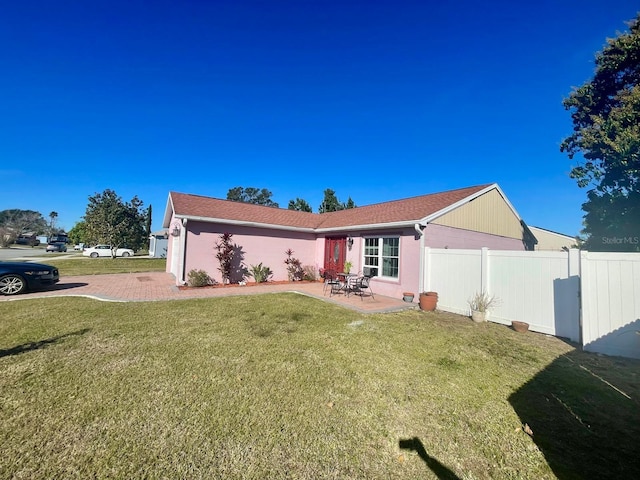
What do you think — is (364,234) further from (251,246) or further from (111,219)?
(111,219)

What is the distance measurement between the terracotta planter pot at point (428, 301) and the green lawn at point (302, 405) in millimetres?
2892

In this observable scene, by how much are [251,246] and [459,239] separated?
9954 millimetres

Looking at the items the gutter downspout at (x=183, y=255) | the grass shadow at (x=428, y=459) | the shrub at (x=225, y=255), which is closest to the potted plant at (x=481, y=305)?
the grass shadow at (x=428, y=459)

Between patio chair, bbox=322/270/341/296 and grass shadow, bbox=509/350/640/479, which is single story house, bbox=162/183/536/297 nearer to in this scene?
patio chair, bbox=322/270/341/296

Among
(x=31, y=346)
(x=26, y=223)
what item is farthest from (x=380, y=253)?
(x=26, y=223)

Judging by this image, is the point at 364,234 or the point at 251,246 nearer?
the point at 364,234

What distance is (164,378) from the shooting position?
3809 millimetres

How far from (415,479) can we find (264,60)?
14906mm

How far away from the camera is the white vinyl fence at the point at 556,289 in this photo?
5418 mm

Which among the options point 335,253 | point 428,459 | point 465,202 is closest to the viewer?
point 428,459

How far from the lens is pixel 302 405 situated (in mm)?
3293

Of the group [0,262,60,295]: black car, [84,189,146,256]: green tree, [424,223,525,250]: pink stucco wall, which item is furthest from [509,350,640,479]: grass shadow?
[84,189,146,256]: green tree

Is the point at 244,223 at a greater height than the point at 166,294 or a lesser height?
greater

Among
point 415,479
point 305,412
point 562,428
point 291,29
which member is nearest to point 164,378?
point 305,412
